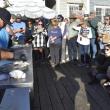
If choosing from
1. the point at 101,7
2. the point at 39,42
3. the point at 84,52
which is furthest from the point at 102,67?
the point at 101,7

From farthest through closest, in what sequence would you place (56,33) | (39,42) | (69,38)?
(39,42), (69,38), (56,33)

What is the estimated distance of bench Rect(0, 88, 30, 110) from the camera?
2.89 metres

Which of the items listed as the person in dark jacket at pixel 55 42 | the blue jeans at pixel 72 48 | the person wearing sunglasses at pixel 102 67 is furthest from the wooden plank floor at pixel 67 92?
the blue jeans at pixel 72 48

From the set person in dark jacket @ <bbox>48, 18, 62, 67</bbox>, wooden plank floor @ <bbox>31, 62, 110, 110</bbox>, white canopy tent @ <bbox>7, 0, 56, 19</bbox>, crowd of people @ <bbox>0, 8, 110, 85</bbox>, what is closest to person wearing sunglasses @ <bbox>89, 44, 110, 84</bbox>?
wooden plank floor @ <bbox>31, 62, 110, 110</bbox>

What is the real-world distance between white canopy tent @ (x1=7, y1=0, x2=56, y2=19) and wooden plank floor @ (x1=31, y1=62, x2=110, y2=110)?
5.99 meters

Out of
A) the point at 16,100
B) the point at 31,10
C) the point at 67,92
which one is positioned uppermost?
Result: the point at 31,10

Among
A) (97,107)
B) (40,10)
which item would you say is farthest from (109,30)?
(97,107)

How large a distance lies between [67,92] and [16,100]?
6263 millimetres

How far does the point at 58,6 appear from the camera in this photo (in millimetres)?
24188

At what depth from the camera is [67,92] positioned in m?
9.37

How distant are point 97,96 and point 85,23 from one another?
259 inches

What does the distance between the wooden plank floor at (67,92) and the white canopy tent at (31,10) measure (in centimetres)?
599

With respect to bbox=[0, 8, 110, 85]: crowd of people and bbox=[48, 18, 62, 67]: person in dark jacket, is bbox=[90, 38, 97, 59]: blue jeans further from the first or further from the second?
bbox=[48, 18, 62, 67]: person in dark jacket

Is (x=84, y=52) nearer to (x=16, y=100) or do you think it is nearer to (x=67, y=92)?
(x=67, y=92)
